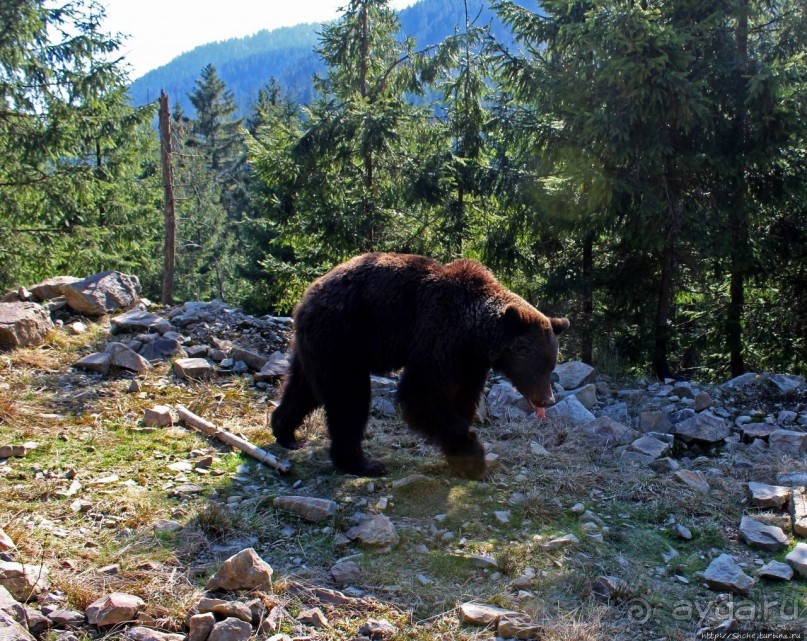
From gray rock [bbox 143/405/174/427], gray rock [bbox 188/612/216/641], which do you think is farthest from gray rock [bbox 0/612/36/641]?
gray rock [bbox 143/405/174/427]

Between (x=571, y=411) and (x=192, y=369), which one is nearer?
(x=571, y=411)

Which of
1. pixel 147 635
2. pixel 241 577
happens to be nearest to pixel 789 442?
pixel 241 577

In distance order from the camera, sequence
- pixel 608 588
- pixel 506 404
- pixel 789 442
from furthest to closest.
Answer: pixel 506 404
pixel 789 442
pixel 608 588

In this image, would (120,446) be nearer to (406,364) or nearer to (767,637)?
(406,364)

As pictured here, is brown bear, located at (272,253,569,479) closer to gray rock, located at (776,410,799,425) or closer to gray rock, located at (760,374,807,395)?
gray rock, located at (776,410,799,425)

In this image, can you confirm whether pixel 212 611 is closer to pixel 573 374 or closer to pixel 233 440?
pixel 233 440

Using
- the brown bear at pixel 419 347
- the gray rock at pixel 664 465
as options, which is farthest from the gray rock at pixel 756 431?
the brown bear at pixel 419 347

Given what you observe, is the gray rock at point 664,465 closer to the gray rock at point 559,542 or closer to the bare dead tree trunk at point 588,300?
the gray rock at point 559,542

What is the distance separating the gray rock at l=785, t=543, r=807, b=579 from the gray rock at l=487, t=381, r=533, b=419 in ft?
11.3

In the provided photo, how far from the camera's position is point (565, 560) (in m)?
4.50

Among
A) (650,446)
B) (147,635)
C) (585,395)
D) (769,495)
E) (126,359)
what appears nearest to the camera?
(147,635)

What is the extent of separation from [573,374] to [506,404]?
1.55m

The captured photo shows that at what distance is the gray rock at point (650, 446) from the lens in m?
6.54

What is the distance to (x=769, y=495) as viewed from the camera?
5312mm
